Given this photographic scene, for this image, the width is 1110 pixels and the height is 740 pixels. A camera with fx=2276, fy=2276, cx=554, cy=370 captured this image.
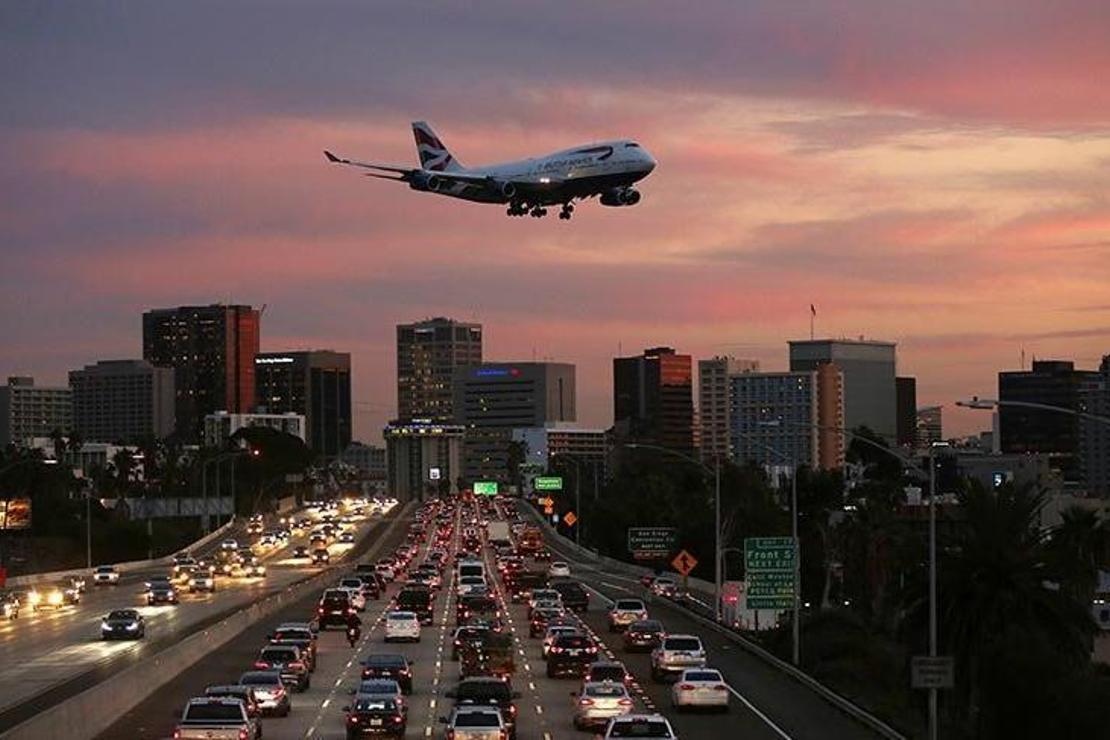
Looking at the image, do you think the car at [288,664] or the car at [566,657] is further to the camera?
the car at [566,657]

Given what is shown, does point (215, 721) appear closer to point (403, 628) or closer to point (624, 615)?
point (403, 628)

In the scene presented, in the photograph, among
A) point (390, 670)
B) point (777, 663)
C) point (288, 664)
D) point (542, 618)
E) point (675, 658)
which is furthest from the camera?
point (542, 618)

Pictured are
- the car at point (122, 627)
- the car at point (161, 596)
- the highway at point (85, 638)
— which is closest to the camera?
the highway at point (85, 638)

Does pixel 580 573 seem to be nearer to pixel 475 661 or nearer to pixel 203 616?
pixel 203 616

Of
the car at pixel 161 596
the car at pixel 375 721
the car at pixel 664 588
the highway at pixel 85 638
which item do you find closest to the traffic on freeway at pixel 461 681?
the car at pixel 375 721

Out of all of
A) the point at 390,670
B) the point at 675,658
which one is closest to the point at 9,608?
the point at 675,658

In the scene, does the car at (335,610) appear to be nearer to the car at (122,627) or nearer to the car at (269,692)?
the car at (122,627)
